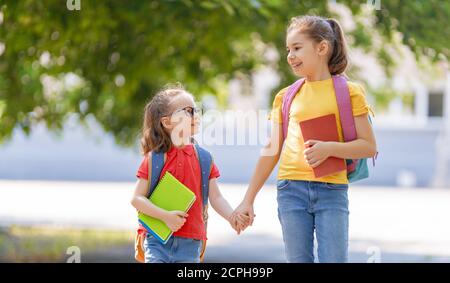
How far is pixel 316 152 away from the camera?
3.98 meters

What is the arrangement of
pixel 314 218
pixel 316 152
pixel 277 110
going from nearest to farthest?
1. pixel 316 152
2. pixel 314 218
3. pixel 277 110

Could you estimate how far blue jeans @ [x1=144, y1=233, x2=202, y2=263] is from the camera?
4086mm

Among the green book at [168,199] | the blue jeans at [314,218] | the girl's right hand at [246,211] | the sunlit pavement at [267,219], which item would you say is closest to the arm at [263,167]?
the girl's right hand at [246,211]

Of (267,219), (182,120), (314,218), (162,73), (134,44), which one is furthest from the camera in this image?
(267,219)

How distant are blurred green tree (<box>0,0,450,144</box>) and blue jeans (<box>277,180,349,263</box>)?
3201 mm

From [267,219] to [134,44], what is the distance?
17.2ft

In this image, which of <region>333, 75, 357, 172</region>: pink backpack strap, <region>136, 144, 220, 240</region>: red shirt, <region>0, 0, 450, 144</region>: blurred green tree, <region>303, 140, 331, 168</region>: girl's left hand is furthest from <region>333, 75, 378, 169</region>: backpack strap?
<region>0, 0, 450, 144</region>: blurred green tree

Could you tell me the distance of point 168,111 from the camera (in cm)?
423

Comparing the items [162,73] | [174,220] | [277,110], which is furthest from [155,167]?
[162,73]

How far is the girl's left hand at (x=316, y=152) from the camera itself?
3982 millimetres

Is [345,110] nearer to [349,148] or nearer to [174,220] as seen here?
[349,148]

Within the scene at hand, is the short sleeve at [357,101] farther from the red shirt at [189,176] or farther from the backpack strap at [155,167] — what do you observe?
the backpack strap at [155,167]

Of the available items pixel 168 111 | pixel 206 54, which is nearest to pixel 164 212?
pixel 168 111

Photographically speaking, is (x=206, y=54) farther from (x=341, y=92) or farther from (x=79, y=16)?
(x=341, y=92)
